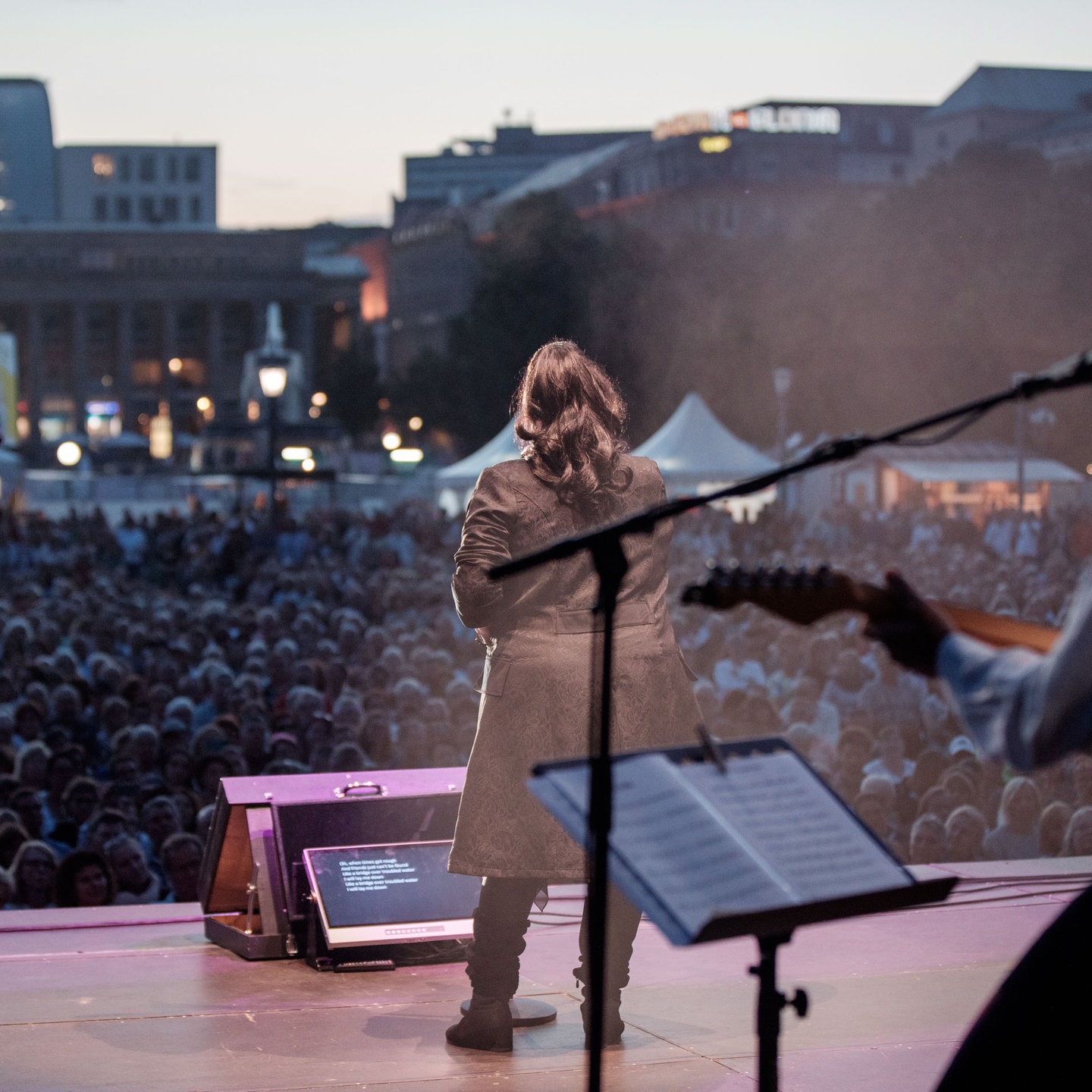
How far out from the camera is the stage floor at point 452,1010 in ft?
13.4

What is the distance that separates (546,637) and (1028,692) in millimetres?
2136

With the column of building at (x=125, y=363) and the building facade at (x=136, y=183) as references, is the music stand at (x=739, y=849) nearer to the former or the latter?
the column of building at (x=125, y=363)

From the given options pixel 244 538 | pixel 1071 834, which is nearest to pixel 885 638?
pixel 1071 834

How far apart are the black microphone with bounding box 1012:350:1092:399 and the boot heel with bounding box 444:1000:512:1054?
7.92 ft

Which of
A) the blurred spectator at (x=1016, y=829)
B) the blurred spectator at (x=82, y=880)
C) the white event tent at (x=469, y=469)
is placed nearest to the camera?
the blurred spectator at (x=82, y=880)

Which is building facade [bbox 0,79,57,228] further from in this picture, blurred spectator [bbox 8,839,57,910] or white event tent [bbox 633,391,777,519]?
blurred spectator [bbox 8,839,57,910]

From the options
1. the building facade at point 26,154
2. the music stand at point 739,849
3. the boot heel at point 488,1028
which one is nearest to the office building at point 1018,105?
the boot heel at point 488,1028

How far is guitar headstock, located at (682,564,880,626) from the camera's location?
2.26 m

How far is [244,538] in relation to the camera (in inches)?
914

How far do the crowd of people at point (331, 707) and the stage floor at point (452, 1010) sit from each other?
4.09 feet

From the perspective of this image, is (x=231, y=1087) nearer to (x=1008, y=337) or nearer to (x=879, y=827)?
(x=879, y=827)

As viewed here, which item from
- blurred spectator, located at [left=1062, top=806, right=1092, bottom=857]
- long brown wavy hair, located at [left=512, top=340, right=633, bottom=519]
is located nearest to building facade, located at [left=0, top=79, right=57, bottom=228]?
blurred spectator, located at [left=1062, top=806, right=1092, bottom=857]

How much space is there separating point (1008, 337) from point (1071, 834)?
36.1 metres

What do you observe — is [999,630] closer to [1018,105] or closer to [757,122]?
[1018,105]
